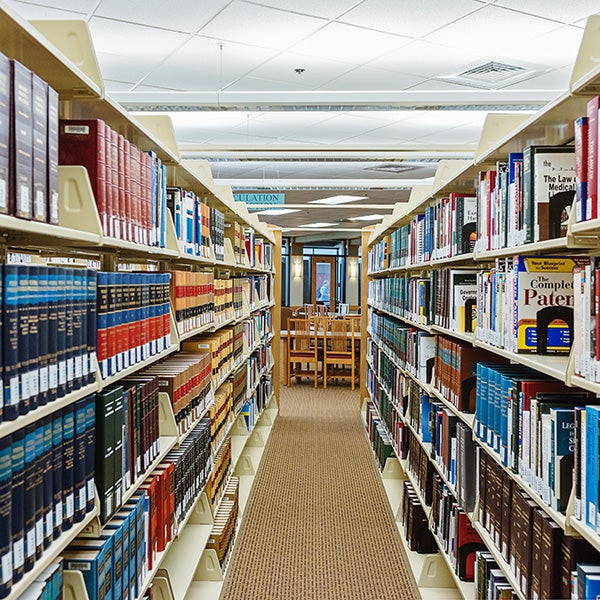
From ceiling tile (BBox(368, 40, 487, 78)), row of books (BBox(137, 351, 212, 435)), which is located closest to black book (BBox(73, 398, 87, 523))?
row of books (BBox(137, 351, 212, 435))

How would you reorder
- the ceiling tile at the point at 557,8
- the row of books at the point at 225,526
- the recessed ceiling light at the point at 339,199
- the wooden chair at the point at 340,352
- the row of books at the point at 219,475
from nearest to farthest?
the row of books at the point at 225,526 → the row of books at the point at 219,475 → the ceiling tile at the point at 557,8 → the wooden chair at the point at 340,352 → the recessed ceiling light at the point at 339,199

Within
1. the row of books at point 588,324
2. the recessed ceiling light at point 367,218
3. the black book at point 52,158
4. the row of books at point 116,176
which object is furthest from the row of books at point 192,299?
the recessed ceiling light at point 367,218

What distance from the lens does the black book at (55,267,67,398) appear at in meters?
1.49

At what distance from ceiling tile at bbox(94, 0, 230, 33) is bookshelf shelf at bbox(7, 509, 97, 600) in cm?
317

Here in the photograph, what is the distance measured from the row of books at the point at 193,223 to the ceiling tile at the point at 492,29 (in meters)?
1.99

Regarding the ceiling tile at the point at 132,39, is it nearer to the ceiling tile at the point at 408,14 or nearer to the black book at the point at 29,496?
the ceiling tile at the point at 408,14

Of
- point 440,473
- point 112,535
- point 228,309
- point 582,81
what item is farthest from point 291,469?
point 582,81

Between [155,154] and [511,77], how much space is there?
3699mm

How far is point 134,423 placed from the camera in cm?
212

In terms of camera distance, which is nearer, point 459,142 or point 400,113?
point 400,113

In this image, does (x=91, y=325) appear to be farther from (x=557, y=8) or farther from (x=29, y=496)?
(x=557, y=8)

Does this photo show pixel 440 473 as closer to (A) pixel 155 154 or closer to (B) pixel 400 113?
(A) pixel 155 154

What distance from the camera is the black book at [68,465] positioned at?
157cm

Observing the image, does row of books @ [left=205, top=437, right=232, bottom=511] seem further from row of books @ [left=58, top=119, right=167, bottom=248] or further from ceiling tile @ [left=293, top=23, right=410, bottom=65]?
ceiling tile @ [left=293, top=23, right=410, bottom=65]
